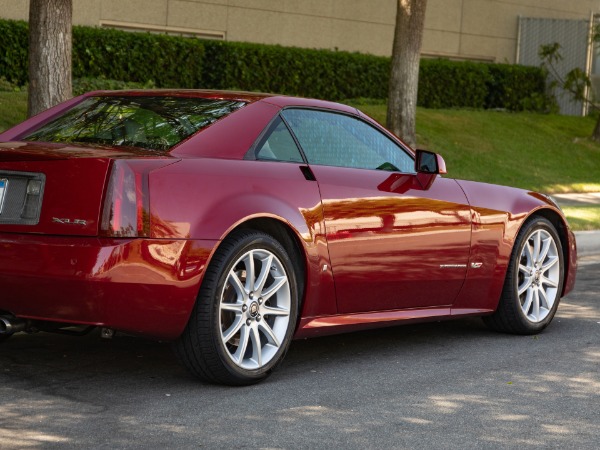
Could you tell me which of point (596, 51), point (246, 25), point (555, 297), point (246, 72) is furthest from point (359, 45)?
point (555, 297)

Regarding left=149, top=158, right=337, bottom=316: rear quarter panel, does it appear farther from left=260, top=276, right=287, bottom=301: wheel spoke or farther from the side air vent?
the side air vent

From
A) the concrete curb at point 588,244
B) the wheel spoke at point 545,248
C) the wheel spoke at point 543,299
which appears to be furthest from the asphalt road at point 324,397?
the concrete curb at point 588,244

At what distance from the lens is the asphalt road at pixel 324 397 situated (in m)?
5.25

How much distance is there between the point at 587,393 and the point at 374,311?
1273 millimetres

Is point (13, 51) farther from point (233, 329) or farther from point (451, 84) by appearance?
point (233, 329)

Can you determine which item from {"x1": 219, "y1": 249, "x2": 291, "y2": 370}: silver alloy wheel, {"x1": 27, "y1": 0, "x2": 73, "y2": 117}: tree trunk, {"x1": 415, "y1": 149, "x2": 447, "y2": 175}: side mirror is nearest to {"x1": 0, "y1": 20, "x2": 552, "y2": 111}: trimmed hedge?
{"x1": 27, "y1": 0, "x2": 73, "y2": 117}: tree trunk

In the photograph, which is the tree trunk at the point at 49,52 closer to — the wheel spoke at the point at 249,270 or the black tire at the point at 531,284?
the black tire at the point at 531,284

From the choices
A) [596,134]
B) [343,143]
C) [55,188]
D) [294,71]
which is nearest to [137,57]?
[294,71]

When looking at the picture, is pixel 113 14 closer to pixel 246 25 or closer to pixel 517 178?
pixel 246 25

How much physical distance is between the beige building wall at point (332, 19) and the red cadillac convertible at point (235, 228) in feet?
47.1

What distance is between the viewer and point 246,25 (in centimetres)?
2520

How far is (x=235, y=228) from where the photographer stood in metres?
6.07

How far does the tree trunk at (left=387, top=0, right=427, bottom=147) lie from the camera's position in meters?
17.7

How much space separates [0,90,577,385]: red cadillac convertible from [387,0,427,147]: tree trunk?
32.9 ft
